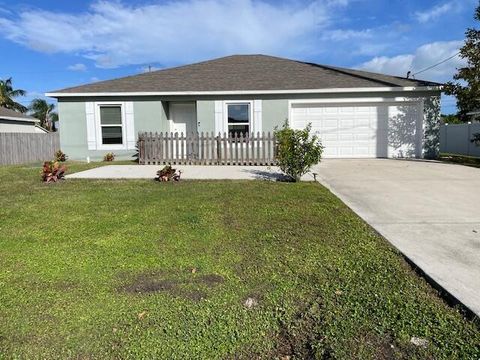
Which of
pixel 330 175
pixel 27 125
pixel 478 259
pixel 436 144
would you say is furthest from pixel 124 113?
pixel 27 125

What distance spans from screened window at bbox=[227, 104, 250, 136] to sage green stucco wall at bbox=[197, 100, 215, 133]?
65cm

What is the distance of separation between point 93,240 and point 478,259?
4.40 m

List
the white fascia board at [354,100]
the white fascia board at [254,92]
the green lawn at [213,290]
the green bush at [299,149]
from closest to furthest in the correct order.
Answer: the green lawn at [213,290], the green bush at [299,149], the white fascia board at [254,92], the white fascia board at [354,100]

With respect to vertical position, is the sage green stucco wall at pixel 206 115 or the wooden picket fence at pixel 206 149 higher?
the sage green stucco wall at pixel 206 115

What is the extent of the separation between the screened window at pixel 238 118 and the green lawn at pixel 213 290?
30.5ft

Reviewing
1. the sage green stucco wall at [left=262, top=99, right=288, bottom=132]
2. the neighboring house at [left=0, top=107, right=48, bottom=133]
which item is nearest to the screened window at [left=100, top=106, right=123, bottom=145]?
the sage green stucco wall at [left=262, top=99, right=288, bottom=132]

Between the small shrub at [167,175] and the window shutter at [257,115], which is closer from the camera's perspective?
the small shrub at [167,175]

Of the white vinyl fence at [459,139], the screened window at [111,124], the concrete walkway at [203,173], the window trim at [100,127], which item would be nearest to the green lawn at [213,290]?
the concrete walkway at [203,173]

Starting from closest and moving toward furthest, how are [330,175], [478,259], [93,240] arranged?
[478,259] → [93,240] → [330,175]

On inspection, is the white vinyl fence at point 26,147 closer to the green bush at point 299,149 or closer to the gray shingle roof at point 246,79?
the gray shingle roof at point 246,79

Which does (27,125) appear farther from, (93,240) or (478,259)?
(478,259)

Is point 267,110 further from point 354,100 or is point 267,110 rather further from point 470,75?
point 470,75

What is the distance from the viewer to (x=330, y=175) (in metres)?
10.3

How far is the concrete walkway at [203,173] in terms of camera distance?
1005 centimetres
